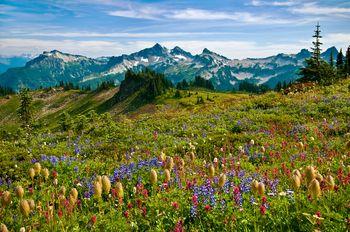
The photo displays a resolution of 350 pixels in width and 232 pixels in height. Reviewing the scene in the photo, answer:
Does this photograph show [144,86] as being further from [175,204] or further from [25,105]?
[175,204]

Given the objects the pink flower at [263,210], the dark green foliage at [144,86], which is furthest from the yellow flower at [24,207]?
the dark green foliage at [144,86]

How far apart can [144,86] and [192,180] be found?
171 meters

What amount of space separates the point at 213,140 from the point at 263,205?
27.2 feet

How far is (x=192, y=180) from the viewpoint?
785 cm

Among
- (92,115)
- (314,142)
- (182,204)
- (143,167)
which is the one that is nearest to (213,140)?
(314,142)

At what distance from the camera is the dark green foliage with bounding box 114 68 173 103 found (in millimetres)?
162512

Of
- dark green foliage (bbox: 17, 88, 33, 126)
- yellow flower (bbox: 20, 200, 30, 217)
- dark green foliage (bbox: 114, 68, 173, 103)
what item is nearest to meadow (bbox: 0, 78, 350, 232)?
yellow flower (bbox: 20, 200, 30, 217)

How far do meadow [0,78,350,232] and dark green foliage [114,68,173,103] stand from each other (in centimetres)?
14398

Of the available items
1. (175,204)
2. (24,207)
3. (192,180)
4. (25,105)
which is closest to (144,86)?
(25,105)

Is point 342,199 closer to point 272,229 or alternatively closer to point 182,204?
point 272,229

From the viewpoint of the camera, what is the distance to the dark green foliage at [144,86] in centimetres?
16251

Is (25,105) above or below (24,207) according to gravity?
below

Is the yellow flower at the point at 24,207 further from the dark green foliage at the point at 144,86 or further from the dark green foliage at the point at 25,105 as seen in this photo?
the dark green foliage at the point at 144,86

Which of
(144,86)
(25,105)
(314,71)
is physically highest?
(314,71)
